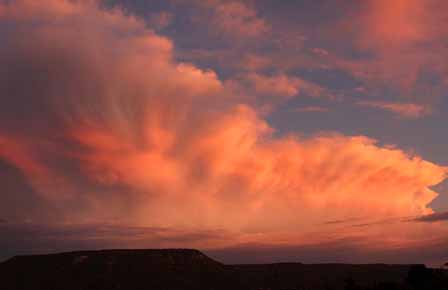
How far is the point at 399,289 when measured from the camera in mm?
109250

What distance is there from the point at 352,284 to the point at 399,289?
41.1ft

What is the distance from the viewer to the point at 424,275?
393 ft

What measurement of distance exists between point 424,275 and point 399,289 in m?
14.2

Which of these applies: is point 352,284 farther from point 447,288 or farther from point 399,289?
point 447,288

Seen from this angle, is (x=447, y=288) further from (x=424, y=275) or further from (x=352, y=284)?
(x=352, y=284)

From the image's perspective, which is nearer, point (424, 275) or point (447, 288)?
point (447, 288)

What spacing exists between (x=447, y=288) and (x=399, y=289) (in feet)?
33.7

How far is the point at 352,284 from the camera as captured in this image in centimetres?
11894

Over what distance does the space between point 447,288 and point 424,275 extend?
11.0 metres

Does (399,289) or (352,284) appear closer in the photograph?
(399,289)

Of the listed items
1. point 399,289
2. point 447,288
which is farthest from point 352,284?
point 447,288

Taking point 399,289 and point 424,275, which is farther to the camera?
point 424,275

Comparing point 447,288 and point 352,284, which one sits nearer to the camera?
point 447,288
